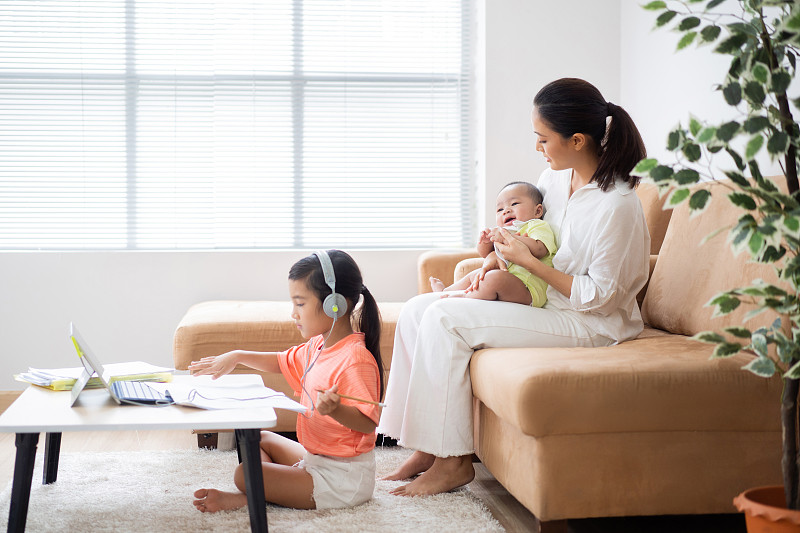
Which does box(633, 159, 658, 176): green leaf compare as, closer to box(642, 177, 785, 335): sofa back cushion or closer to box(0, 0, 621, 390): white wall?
box(642, 177, 785, 335): sofa back cushion

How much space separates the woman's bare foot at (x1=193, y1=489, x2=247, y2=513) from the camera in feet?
6.46

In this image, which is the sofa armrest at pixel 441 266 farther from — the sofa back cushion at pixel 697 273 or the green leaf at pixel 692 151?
the green leaf at pixel 692 151

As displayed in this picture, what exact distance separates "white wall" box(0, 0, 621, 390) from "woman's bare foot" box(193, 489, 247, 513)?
177 centimetres

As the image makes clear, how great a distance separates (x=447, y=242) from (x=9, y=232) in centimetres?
211

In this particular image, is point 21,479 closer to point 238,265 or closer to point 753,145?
point 753,145

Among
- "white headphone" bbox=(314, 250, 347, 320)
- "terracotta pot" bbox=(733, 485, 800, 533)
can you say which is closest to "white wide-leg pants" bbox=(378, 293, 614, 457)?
"white headphone" bbox=(314, 250, 347, 320)

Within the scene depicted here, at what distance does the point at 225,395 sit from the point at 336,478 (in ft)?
1.19

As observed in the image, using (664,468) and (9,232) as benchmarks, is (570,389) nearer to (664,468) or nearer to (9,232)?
(664,468)

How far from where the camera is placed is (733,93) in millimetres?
1436

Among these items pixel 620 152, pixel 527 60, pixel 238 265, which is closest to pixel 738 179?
pixel 620 152

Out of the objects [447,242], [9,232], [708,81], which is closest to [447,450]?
[708,81]

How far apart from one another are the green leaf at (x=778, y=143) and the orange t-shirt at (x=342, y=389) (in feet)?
3.40

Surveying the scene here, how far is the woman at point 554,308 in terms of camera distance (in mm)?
2070

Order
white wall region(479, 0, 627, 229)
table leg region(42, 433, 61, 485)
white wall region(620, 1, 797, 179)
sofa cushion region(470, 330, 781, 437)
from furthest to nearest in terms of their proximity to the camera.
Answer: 1. white wall region(479, 0, 627, 229)
2. white wall region(620, 1, 797, 179)
3. table leg region(42, 433, 61, 485)
4. sofa cushion region(470, 330, 781, 437)
